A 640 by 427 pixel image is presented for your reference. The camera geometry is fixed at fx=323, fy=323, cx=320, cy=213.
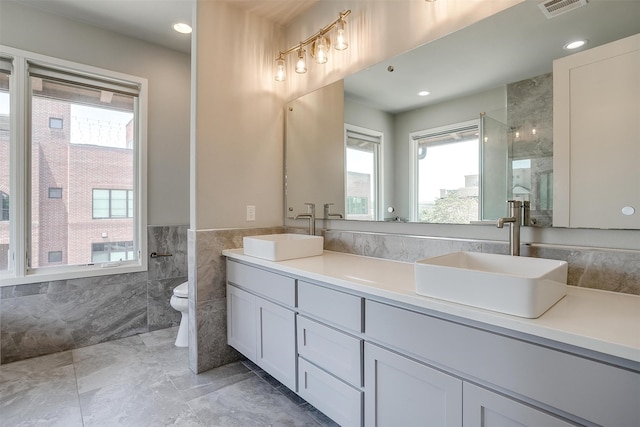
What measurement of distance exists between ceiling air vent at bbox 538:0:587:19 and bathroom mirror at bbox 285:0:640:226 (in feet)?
0.05

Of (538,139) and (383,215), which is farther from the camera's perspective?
(383,215)

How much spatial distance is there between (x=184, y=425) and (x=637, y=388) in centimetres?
184

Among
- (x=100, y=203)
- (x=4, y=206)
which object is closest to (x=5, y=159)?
(x=4, y=206)

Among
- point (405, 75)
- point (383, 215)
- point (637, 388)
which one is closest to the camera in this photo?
point (637, 388)

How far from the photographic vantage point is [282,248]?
1.88m

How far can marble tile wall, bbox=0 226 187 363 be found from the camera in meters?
2.40

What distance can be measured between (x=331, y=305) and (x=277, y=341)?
539mm

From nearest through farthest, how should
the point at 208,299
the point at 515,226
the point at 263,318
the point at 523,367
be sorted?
the point at 523,367 → the point at 515,226 → the point at 263,318 → the point at 208,299

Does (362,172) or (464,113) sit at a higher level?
(464,113)

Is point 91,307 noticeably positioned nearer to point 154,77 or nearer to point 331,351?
point 154,77

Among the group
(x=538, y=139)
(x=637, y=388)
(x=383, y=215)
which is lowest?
(x=637, y=388)

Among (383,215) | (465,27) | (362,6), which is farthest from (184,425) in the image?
(362,6)

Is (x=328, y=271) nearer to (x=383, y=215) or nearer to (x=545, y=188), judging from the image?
(x=383, y=215)

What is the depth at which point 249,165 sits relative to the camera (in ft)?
8.00
